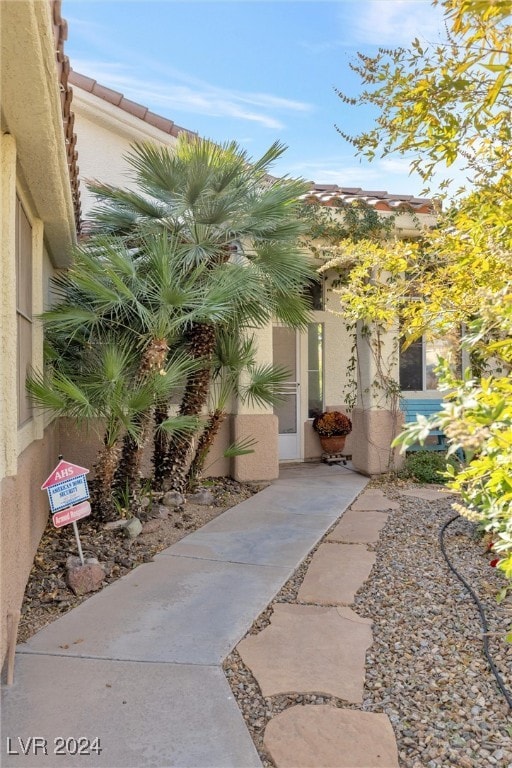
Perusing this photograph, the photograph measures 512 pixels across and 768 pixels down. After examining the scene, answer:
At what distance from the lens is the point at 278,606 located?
13.4 feet

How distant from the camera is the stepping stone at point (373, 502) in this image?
22.7 ft

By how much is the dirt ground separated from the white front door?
298 centimetres

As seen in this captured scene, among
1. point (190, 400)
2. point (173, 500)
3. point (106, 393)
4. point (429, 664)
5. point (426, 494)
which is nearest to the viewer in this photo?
point (429, 664)

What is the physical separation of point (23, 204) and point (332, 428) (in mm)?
6626

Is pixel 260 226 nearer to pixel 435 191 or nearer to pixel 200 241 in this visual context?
pixel 200 241

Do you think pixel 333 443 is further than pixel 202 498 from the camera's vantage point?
Yes

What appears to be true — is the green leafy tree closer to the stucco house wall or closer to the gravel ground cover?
the gravel ground cover

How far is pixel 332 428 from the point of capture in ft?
32.7

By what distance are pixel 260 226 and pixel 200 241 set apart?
708mm

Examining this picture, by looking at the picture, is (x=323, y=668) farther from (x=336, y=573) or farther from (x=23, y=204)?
(x=23, y=204)

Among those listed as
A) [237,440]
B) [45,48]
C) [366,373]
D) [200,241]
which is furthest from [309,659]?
[366,373]

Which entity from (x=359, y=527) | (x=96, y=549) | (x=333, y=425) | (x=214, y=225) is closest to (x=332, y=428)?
(x=333, y=425)

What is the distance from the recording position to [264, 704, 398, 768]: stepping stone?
2.44m

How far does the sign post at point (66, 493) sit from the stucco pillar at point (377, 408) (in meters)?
5.19
